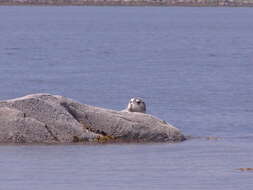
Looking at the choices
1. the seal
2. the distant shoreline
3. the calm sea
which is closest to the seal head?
the seal

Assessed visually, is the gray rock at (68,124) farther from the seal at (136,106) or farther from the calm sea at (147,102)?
the seal at (136,106)

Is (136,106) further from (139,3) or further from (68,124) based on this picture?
(139,3)

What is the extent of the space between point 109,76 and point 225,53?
18134 mm

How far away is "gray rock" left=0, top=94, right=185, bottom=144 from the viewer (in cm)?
1723

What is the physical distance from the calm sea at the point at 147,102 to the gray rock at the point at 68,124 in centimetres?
38

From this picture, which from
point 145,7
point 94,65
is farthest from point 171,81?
point 145,7

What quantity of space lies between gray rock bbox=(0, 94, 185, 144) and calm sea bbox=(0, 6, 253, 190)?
0.38m

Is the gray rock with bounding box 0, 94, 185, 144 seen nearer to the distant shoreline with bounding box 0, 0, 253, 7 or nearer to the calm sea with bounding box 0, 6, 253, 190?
the calm sea with bounding box 0, 6, 253, 190

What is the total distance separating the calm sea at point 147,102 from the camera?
14.0 metres

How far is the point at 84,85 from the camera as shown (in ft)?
106

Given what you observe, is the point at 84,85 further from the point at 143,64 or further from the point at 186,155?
the point at 186,155

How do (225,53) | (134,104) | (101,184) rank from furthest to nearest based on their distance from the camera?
(225,53), (134,104), (101,184)

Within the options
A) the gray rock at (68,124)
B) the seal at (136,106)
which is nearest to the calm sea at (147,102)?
Result: the gray rock at (68,124)

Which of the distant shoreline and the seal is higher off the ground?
the seal
